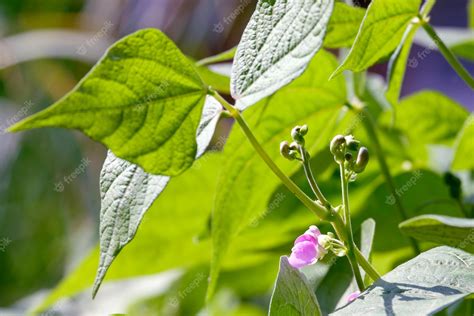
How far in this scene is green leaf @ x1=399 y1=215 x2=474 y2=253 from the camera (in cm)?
31

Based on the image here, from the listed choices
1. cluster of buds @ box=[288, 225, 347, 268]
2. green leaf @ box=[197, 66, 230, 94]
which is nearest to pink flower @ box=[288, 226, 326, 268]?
cluster of buds @ box=[288, 225, 347, 268]

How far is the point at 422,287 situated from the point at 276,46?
12 cm

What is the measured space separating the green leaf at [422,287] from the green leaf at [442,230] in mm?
26

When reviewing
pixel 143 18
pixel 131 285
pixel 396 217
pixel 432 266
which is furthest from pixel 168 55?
pixel 143 18

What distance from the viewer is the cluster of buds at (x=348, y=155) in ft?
1.03

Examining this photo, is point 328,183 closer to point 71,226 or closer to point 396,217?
point 396,217

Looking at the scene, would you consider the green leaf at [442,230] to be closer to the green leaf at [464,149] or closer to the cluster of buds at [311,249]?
the cluster of buds at [311,249]

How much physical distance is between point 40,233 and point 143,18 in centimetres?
110

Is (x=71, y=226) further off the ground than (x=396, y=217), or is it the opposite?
(x=396, y=217)

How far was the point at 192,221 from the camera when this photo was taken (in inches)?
25.0

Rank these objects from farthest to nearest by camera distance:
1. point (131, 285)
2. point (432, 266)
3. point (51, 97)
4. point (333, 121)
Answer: point (51, 97), point (131, 285), point (333, 121), point (432, 266)

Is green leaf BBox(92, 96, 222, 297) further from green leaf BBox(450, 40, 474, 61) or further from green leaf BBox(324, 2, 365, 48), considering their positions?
green leaf BBox(450, 40, 474, 61)

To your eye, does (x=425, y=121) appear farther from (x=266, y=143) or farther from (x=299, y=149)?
(x=299, y=149)

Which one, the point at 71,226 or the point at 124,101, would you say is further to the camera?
the point at 71,226
